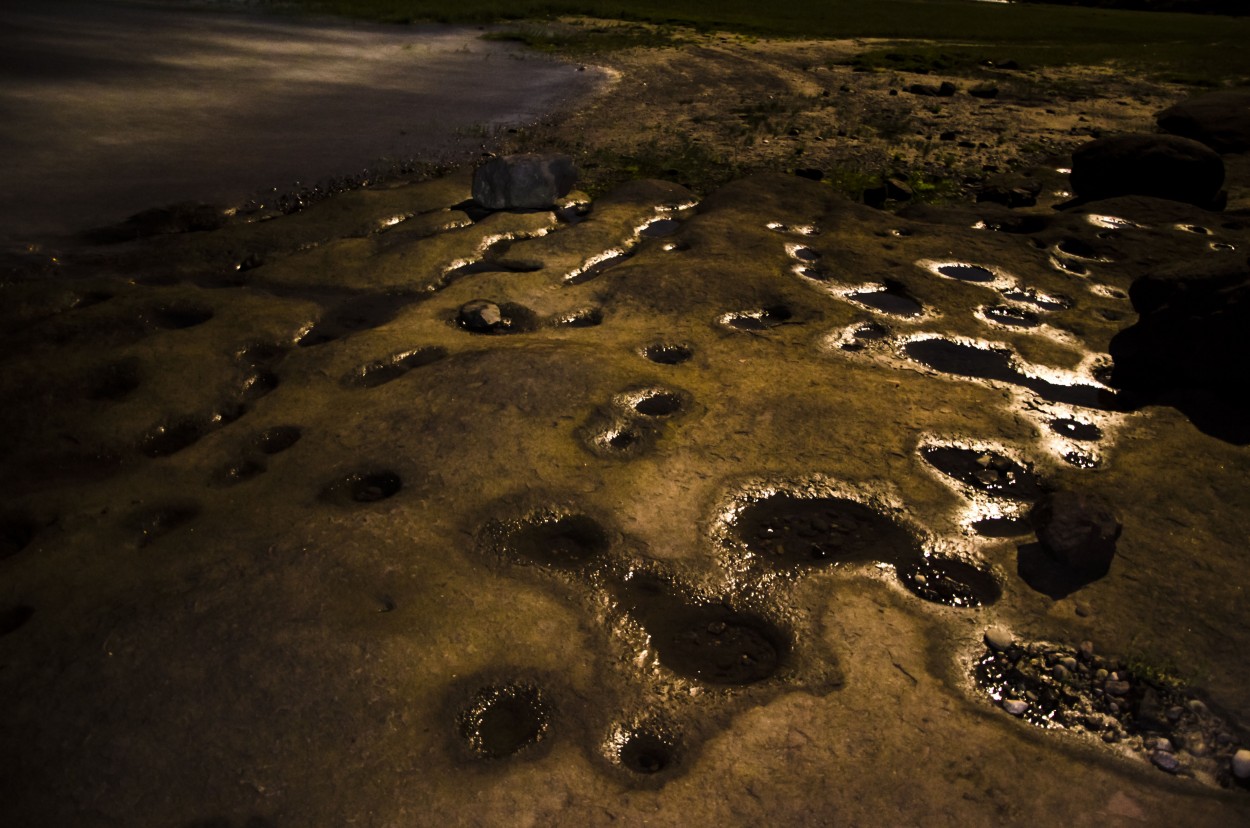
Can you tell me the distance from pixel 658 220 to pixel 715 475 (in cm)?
307

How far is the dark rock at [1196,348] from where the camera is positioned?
12.4 ft

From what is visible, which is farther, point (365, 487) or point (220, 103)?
point (220, 103)

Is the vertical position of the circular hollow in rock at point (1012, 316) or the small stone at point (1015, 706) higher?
the circular hollow in rock at point (1012, 316)

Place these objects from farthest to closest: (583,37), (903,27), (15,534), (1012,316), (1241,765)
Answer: (903,27)
(583,37)
(1012,316)
(15,534)
(1241,765)

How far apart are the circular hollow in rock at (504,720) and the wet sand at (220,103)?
4534 mm

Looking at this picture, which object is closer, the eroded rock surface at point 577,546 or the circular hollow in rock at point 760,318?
the eroded rock surface at point 577,546

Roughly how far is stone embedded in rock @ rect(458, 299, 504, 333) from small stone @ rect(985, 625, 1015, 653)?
2588mm

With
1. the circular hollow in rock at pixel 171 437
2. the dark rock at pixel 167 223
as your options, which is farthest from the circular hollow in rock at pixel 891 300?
the dark rock at pixel 167 223

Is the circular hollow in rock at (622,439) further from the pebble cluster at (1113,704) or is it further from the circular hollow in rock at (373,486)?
the pebble cluster at (1113,704)

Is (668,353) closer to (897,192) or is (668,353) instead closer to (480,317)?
(480,317)

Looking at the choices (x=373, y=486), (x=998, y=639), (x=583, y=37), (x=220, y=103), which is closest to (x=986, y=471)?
(x=998, y=639)

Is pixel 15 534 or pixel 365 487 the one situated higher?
pixel 365 487

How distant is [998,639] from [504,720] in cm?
141

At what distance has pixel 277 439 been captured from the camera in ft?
11.2
